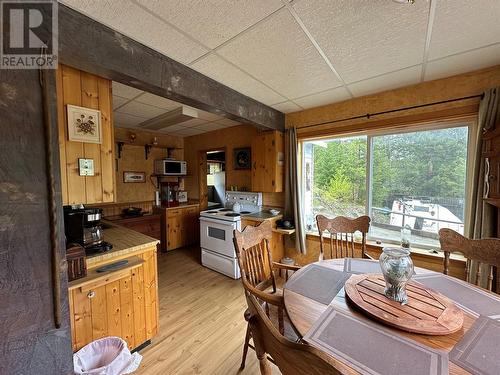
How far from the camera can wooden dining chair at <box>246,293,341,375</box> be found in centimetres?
43

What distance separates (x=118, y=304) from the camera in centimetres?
151

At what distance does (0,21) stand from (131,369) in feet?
6.55

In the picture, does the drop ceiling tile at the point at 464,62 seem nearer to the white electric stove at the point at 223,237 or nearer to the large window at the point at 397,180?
the large window at the point at 397,180

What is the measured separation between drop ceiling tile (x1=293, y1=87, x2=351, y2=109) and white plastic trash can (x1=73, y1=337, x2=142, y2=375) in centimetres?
284

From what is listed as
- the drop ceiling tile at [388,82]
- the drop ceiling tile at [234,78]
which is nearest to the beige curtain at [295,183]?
the drop ceiling tile at [234,78]

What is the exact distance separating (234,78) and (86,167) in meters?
1.44

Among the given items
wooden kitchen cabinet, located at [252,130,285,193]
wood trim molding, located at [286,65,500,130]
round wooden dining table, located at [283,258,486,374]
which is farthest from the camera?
wooden kitchen cabinet, located at [252,130,285,193]

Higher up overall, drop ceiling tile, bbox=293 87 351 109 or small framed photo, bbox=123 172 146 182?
drop ceiling tile, bbox=293 87 351 109

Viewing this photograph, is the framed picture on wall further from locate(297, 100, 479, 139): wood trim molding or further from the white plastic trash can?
the white plastic trash can

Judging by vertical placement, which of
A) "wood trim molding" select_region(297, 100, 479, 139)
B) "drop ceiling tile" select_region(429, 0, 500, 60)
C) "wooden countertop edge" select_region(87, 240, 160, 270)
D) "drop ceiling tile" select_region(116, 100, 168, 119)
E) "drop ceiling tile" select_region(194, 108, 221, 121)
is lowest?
"wooden countertop edge" select_region(87, 240, 160, 270)

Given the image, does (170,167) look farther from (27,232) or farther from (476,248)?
(476,248)

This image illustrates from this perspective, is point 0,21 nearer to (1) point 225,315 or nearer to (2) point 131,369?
(2) point 131,369

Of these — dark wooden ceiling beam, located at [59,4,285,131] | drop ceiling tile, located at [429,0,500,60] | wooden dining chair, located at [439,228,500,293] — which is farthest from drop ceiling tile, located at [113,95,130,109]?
wooden dining chair, located at [439,228,500,293]

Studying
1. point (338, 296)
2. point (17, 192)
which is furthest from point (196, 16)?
point (338, 296)
